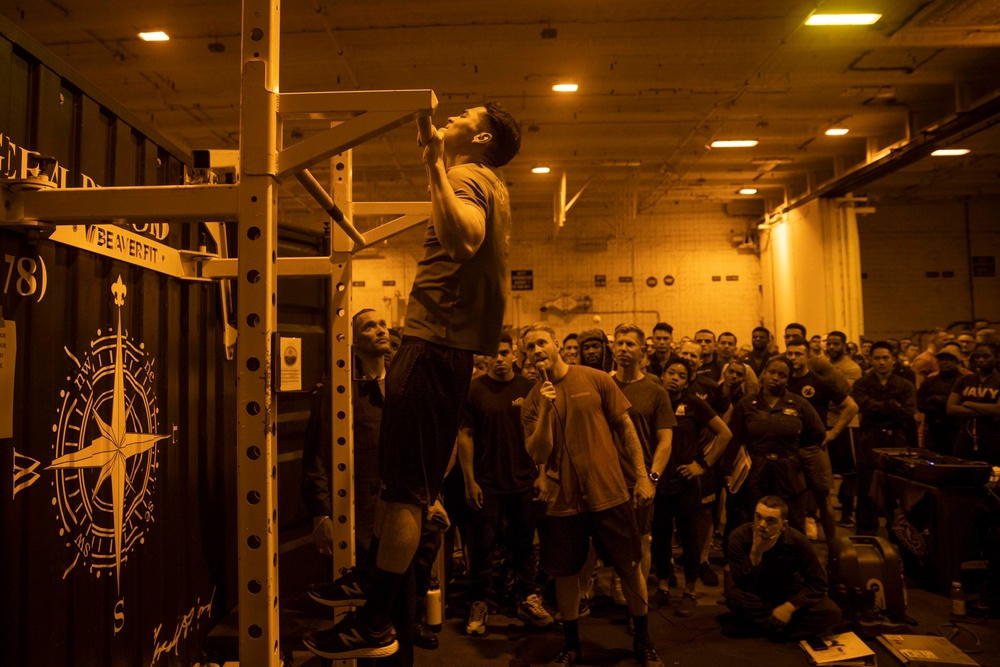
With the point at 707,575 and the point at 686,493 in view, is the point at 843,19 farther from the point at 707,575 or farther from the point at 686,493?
the point at 707,575

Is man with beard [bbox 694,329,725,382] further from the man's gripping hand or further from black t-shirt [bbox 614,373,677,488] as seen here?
the man's gripping hand

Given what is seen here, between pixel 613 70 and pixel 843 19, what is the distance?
2322mm

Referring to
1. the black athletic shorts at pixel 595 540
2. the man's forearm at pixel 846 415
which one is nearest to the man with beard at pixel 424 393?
the black athletic shorts at pixel 595 540

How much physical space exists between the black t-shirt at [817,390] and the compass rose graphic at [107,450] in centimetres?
450

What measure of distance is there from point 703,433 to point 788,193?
9.95 meters

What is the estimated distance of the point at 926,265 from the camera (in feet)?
44.2

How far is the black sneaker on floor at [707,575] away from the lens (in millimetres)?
4625

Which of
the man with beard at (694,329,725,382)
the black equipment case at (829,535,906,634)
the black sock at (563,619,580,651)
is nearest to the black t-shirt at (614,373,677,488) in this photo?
the black sock at (563,619,580,651)

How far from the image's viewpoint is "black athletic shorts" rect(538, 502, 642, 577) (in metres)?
3.28

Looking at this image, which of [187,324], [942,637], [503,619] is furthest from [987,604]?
[187,324]

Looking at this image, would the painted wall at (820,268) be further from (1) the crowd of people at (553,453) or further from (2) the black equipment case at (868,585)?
(2) the black equipment case at (868,585)

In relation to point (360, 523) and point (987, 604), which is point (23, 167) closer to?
point (360, 523)

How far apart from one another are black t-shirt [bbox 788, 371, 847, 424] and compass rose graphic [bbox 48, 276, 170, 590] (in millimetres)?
4501

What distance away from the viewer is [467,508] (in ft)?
14.4
